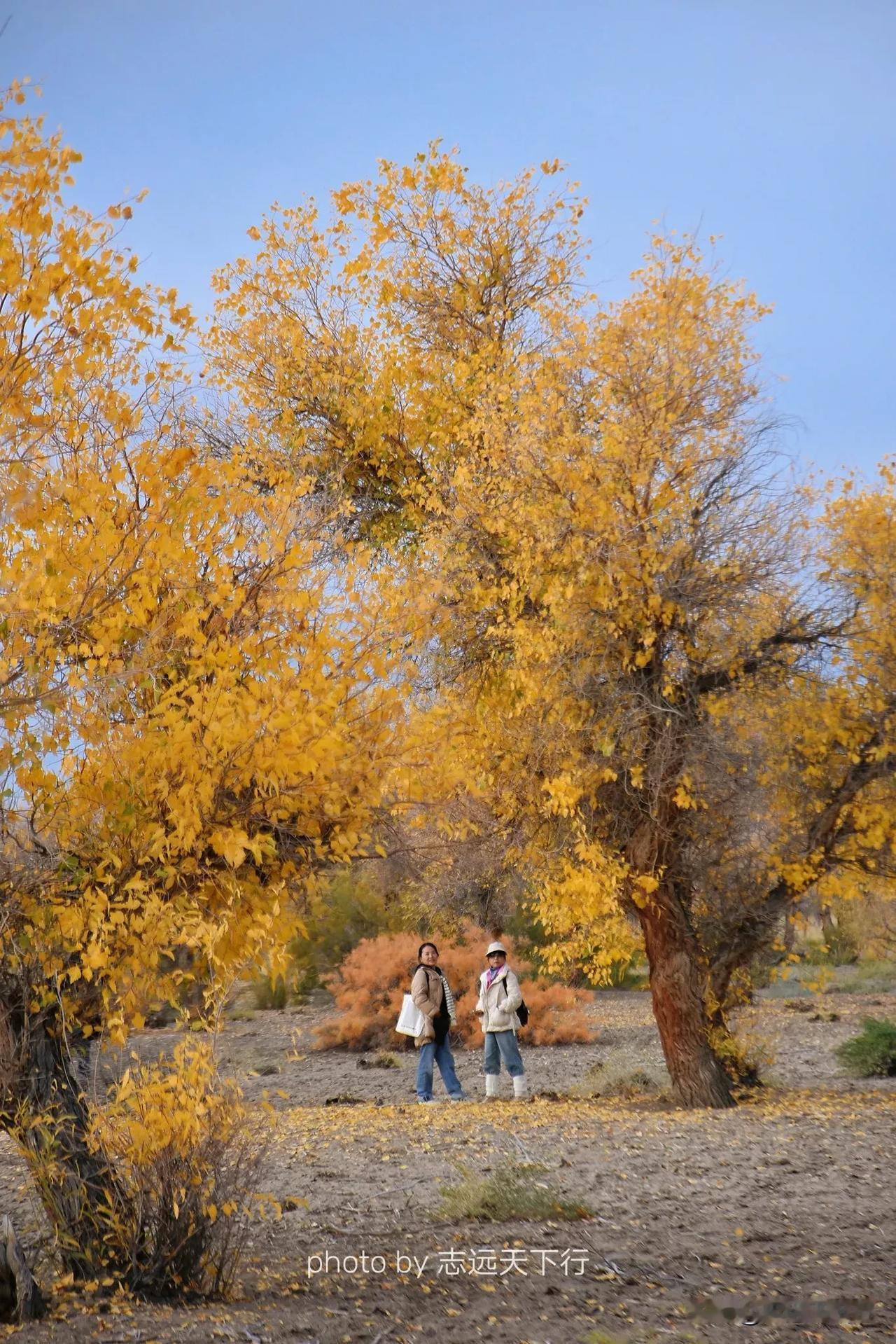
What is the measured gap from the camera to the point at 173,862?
14.7 feet

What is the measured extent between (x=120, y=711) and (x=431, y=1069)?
7466 millimetres

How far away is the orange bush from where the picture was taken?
52.9 ft

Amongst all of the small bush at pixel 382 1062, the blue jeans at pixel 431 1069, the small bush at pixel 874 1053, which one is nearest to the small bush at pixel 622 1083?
the blue jeans at pixel 431 1069

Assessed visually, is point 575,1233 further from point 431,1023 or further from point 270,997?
point 270,997

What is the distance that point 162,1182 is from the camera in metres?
4.36

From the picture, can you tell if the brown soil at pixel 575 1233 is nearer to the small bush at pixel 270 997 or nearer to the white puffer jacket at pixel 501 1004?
the white puffer jacket at pixel 501 1004

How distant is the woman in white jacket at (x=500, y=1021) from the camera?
1087cm

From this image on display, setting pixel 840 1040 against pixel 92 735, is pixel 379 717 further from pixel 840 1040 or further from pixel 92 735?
pixel 840 1040

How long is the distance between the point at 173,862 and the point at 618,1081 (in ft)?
27.2

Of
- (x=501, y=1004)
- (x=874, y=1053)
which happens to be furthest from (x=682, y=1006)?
(x=874, y=1053)

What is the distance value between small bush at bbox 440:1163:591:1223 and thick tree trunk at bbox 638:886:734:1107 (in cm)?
425

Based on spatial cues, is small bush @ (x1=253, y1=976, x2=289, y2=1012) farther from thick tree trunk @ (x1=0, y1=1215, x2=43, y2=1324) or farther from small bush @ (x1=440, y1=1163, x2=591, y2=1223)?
thick tree trunk @ (x1=0, y1=1215, x2=43, y2=1324)

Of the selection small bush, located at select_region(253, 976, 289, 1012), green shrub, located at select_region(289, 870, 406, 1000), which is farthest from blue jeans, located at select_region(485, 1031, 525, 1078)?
small bush, located at select_region(253, 976, 289, 1012)

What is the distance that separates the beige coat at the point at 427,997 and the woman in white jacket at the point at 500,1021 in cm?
43
